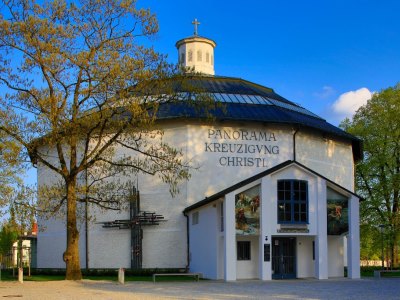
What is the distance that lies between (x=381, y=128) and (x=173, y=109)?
64.4ft

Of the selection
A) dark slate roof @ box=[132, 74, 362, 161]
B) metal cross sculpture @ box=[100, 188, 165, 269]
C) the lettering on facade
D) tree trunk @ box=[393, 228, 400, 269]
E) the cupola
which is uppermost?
the cupola

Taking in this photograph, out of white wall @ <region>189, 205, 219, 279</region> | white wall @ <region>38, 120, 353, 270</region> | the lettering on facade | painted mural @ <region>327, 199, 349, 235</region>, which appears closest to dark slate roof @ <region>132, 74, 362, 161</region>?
white wall @ <region>38, 120, 353, 270</region>

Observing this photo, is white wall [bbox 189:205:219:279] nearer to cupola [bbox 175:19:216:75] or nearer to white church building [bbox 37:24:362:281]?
white church building [bbox 37:24:362:281]

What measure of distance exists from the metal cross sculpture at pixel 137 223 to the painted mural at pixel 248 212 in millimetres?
6728

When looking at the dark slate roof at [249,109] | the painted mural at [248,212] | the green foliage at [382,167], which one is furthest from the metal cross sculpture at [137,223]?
the green foliage at [382,167]

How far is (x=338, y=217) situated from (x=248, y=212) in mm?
5267

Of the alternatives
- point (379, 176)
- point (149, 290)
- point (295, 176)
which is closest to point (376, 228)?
point (379, 176)

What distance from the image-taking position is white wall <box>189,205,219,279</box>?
2852cm

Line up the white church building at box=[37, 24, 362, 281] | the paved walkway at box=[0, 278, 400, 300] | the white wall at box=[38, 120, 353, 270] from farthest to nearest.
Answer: the white wall at box=[38, 120, 353, 270], the white church building at box=[37, 24, 362, 281], the paved walkway at box=[0, 278, 400, 300]

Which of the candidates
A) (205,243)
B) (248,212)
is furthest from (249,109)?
(205,243)

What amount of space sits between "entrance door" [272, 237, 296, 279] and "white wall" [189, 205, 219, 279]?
3301 millimetres

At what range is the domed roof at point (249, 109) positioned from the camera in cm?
3278

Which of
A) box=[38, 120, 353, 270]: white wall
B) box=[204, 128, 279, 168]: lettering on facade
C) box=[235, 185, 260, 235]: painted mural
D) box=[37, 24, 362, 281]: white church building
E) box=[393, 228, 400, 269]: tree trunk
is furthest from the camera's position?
box=[393, 228, 400, 269]: tree trunk

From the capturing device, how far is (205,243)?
2991 centimetres
